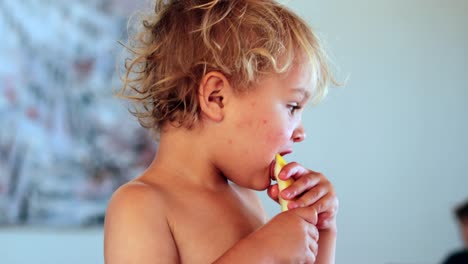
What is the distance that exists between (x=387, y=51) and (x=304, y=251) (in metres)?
1.13

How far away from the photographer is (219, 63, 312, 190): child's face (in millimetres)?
736

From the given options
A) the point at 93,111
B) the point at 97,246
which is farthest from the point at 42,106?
the point at 97,246

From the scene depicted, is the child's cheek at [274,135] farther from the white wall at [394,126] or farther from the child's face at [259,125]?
the white wall at [394,126]

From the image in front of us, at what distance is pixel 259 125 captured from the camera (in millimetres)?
736

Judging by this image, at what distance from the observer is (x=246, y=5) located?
782 mm

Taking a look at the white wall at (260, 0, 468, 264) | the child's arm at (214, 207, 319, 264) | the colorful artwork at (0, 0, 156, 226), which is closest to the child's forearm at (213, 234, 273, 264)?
the child's arm at (214, 207, 319, 264)

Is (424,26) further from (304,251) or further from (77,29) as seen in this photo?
(304,251)

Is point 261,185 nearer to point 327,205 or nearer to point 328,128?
point 327,205

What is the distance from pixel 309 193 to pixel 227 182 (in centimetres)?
11

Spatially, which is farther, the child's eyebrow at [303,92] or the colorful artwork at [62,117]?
the colorful artwork at [62,117]

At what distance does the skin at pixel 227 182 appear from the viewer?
67 cm

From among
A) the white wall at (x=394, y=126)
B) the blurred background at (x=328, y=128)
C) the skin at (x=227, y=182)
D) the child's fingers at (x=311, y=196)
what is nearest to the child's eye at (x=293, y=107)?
the skin at (x=227, y=182)

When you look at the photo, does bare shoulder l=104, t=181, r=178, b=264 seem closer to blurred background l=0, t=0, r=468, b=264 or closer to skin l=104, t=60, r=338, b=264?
skin l=104, t=60, r=338, b=264

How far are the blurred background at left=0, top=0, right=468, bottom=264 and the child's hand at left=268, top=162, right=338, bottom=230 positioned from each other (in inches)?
29.1
